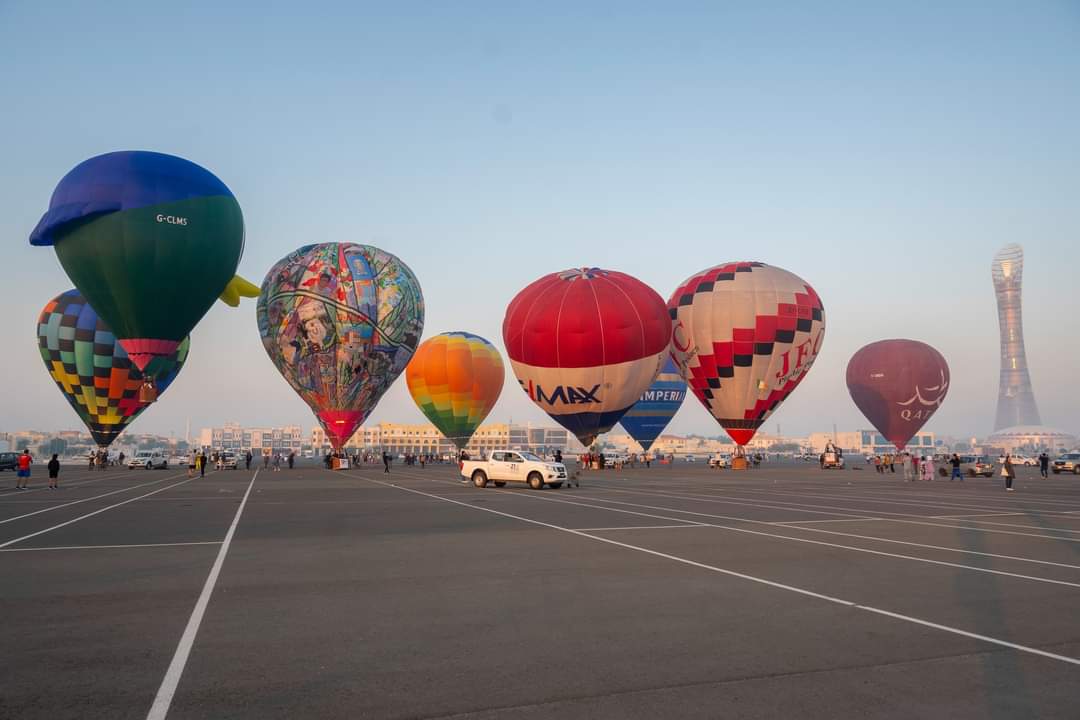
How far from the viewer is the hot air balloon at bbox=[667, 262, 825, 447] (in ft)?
177

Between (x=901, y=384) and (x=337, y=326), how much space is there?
1915 inches

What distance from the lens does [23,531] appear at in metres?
17.3

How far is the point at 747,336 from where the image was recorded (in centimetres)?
5375

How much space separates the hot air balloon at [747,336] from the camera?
53.8m

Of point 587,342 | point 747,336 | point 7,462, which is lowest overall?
point 7,462

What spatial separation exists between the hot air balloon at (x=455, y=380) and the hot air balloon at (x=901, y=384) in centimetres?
3438

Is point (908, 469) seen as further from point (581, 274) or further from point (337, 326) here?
point (337, 326)

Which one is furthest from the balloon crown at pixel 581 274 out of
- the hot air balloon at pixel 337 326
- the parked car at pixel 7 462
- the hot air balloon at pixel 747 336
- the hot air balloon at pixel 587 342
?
the parked car at pixel 7 462

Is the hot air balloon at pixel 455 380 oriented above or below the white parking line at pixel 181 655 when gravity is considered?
above

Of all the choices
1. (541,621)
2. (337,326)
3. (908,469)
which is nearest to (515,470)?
(908,469)

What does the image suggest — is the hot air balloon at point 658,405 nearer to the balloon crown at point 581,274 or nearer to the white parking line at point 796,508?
the balloon crown at point 581,274

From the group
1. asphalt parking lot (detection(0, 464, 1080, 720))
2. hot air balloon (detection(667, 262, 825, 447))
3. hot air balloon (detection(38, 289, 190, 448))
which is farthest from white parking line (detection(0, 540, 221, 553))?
hot air balloon (detection(38, 289, 190, 448))

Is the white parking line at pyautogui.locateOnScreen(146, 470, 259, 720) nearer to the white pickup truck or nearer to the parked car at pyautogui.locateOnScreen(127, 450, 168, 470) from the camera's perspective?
the white pickup truck

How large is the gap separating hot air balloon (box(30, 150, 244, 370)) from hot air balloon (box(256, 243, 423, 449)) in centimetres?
1560
